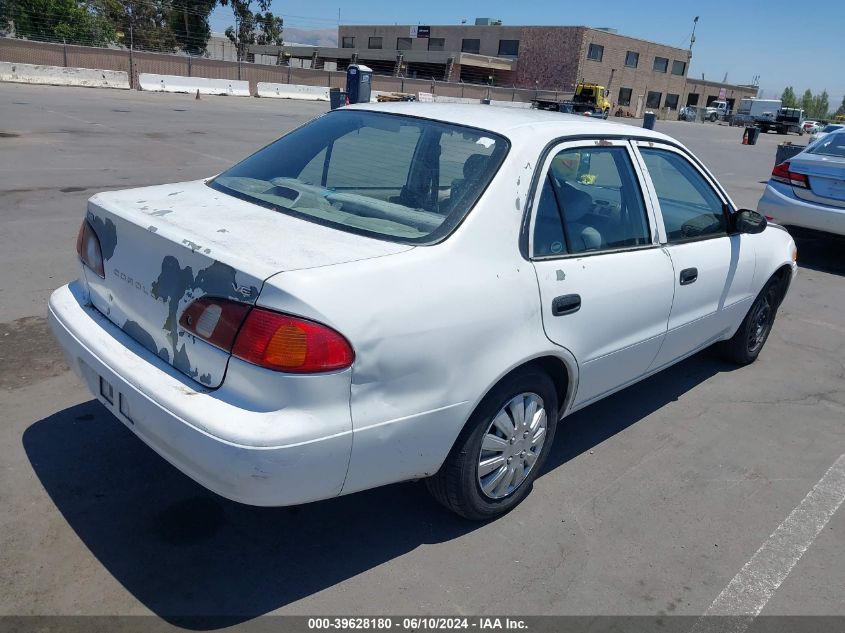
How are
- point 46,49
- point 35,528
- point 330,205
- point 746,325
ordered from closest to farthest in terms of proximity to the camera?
point 35,528 < point 330,205 < point 746,325 < point 46,49

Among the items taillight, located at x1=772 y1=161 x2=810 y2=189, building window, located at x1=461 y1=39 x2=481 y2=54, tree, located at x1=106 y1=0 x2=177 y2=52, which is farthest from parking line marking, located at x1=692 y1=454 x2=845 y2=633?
building window, located at x1=461 y1=39 x2=481 y2=54

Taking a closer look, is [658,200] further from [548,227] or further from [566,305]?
[566,305]

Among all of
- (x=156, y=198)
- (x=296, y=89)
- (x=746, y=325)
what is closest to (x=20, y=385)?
(x=156, y=198)

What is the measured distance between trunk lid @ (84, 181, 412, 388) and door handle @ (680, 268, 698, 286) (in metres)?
1.96

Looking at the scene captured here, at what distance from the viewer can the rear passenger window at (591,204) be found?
319 cm

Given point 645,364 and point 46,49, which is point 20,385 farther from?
point 46,49

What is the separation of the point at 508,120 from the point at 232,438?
201 cm

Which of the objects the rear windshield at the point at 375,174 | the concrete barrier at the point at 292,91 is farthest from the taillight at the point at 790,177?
the concrete barrier at the point at 292,91

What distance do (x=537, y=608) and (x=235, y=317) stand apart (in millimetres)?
1600

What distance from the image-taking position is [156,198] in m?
3.19

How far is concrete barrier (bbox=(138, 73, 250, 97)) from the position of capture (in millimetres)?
30344

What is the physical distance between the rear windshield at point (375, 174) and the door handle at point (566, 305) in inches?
23.1

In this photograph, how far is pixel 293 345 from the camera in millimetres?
2309

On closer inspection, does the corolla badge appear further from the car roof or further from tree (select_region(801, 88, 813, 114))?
tree (select_region(801, 88, 813, 114))
